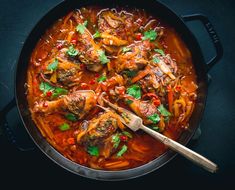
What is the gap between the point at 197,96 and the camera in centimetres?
445

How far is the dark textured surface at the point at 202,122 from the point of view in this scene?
15.9 feet

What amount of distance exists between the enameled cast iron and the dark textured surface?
1.60 feet

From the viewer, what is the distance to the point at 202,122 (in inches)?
192

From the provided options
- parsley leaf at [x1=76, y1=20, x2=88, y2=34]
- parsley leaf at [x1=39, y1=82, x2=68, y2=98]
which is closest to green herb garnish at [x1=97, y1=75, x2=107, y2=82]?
parsley leaf at [x1=39, y1=82, x2=68, y2=98]

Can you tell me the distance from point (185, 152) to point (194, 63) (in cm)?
A: 97

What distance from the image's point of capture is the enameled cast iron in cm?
425

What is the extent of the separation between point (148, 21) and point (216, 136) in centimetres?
155

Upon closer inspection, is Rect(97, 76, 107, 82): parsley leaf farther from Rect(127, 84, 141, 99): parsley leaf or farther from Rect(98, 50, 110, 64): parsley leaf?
Rect(127, 84, 141, 99): parsley leaf

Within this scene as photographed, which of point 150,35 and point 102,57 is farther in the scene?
point 150,35

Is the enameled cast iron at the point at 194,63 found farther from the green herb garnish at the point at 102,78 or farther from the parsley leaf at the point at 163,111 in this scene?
the green herb garnish at the point at 102,78

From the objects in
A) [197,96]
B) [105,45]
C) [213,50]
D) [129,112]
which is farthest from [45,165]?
[213,50]

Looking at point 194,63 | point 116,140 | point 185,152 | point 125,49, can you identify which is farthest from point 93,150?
point 194,63

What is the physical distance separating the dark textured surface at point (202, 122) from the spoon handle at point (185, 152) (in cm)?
76

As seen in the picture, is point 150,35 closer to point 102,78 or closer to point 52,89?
point 102,78
